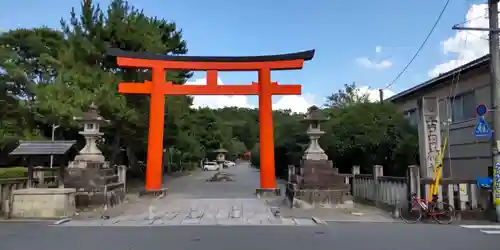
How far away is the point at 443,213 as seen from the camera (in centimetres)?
1231

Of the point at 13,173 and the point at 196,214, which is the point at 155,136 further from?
the point at 13,173

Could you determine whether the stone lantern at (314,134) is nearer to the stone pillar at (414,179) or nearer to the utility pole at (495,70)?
the stone pillar at (414,179)

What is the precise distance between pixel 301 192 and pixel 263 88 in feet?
22.1

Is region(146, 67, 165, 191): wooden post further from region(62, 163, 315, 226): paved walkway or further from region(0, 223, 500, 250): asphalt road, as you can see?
region(0, 223, 500, 250): asphalt road

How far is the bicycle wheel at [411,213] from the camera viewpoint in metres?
12.5

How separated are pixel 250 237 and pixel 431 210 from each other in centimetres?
589

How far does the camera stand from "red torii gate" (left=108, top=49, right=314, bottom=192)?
2009 cm

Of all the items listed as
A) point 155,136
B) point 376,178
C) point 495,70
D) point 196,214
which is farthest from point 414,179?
point 155,136

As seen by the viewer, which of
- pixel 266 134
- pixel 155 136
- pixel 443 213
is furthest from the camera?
pixel 266 134

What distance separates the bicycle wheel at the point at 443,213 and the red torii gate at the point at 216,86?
8634mm

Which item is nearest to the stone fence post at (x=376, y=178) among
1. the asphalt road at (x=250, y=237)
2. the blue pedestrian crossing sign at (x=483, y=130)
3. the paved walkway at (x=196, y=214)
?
the paved walkway at (x=196, y=214)

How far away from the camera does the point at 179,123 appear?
1105 inches

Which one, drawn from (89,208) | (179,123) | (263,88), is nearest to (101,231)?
(89,208)

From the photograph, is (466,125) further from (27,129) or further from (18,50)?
(18,50)
